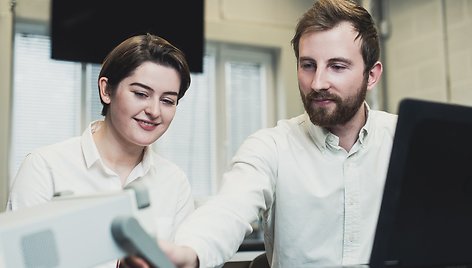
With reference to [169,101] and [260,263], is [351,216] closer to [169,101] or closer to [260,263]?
[260,263]

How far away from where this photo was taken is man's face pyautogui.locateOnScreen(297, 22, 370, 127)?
4.29 feet

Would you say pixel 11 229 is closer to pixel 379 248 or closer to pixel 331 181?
pixel 379 248

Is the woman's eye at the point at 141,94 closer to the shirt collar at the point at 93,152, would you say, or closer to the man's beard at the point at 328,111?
the shirt collar at the point at 93,152

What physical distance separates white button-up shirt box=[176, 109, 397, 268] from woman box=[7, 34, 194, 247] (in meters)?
0.30

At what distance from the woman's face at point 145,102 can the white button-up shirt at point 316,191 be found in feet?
0.95

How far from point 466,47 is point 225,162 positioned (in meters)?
1.71

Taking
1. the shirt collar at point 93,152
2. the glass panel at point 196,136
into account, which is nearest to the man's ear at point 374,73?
the shirt collar at point 93,152

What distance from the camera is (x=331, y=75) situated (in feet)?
4.31

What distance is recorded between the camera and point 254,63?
4168mm

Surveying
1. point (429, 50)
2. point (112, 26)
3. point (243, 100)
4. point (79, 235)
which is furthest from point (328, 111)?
point (243, 100)

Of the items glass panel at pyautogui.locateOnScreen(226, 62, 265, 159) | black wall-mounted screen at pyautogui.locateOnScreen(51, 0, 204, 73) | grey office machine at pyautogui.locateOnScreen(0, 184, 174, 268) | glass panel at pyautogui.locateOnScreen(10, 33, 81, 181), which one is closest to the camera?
grey office machine at pyautogui.locateOnScreen(0, 184, 174, 268)

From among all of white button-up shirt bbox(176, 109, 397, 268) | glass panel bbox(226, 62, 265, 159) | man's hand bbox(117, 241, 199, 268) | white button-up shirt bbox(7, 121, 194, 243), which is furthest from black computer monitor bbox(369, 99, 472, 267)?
glass panel bbox(226, 62, 265, 159)

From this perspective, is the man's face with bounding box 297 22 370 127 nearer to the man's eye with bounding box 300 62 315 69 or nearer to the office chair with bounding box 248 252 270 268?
the man's eye with bounding box 300 62 315 69

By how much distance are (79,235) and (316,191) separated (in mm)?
814
